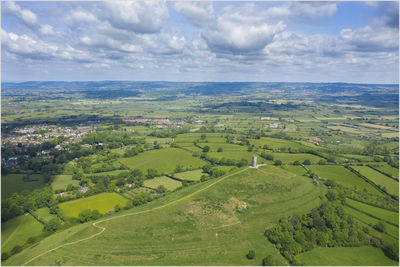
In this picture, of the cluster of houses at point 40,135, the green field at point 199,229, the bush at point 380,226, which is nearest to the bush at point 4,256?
the green field at point 199,229

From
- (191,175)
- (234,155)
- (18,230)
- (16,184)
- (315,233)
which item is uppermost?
(315,233)

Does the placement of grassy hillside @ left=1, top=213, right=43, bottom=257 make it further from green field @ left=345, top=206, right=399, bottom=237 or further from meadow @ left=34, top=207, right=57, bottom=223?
green field @ left=345, top=206, right=399, bottom=237

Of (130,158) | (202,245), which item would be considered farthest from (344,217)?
(130,158)

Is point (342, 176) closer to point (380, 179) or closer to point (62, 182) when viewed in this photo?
point (380, 179)

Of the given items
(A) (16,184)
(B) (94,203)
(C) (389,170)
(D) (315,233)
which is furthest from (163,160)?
(C) (389,170)

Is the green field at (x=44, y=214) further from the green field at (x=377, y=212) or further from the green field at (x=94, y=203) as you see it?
the green field at (x=377, y=212)

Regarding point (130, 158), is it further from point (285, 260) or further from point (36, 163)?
point (285, 260)

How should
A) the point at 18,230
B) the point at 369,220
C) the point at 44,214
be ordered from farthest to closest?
1. the point at 44,214
2. the point at 369,220
3. the point at 18,230
